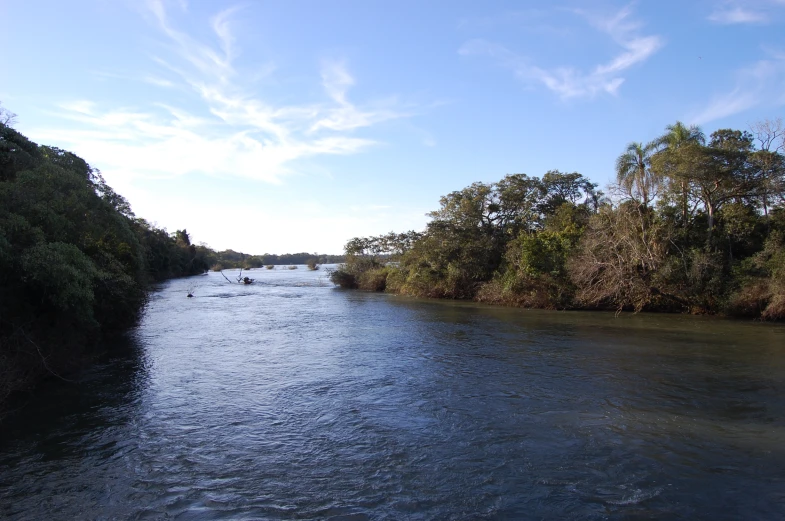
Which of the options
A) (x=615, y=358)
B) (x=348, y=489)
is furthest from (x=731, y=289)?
(x=348, y=489)

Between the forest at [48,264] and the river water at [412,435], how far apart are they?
1.14 metres

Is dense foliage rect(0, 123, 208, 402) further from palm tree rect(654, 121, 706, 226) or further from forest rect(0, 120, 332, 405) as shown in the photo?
palm tree rect(654, 121, 706, 226)

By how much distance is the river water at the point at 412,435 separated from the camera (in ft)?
24.1

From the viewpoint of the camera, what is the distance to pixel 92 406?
475 inches

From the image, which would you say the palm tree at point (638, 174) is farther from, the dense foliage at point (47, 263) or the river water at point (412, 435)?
the dense foliage at point (47, 263)

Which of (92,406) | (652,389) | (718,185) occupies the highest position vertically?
(718,185)

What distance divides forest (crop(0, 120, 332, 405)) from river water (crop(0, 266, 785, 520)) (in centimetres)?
114

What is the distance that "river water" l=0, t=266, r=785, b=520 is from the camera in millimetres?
7355

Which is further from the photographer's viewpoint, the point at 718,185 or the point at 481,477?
the point at 718,185

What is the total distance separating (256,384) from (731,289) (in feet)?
86.1

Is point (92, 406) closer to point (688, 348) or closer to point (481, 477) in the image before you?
point (481, 477)

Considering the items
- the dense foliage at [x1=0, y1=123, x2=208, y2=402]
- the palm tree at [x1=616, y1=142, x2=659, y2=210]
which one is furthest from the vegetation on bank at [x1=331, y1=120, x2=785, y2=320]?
the dense foliage at [x1=0, y1=123, x2=208, y2=402]

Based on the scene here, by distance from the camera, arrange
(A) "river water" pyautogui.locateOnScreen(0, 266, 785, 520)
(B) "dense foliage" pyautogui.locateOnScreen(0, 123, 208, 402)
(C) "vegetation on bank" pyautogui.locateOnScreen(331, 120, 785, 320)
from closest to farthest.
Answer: (A) "river water" pyautogui.locateOnScreen(0, 266, 785, 520) < (B) "dense foliage" pyautogui.locateOnScreen(0, 123, 208, 402) < (C) "vegetation on bank" pyautogui.locateOnScreen(331, 120, 785, 320)

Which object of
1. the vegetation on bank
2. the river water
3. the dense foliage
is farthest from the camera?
the vegetation on bank
